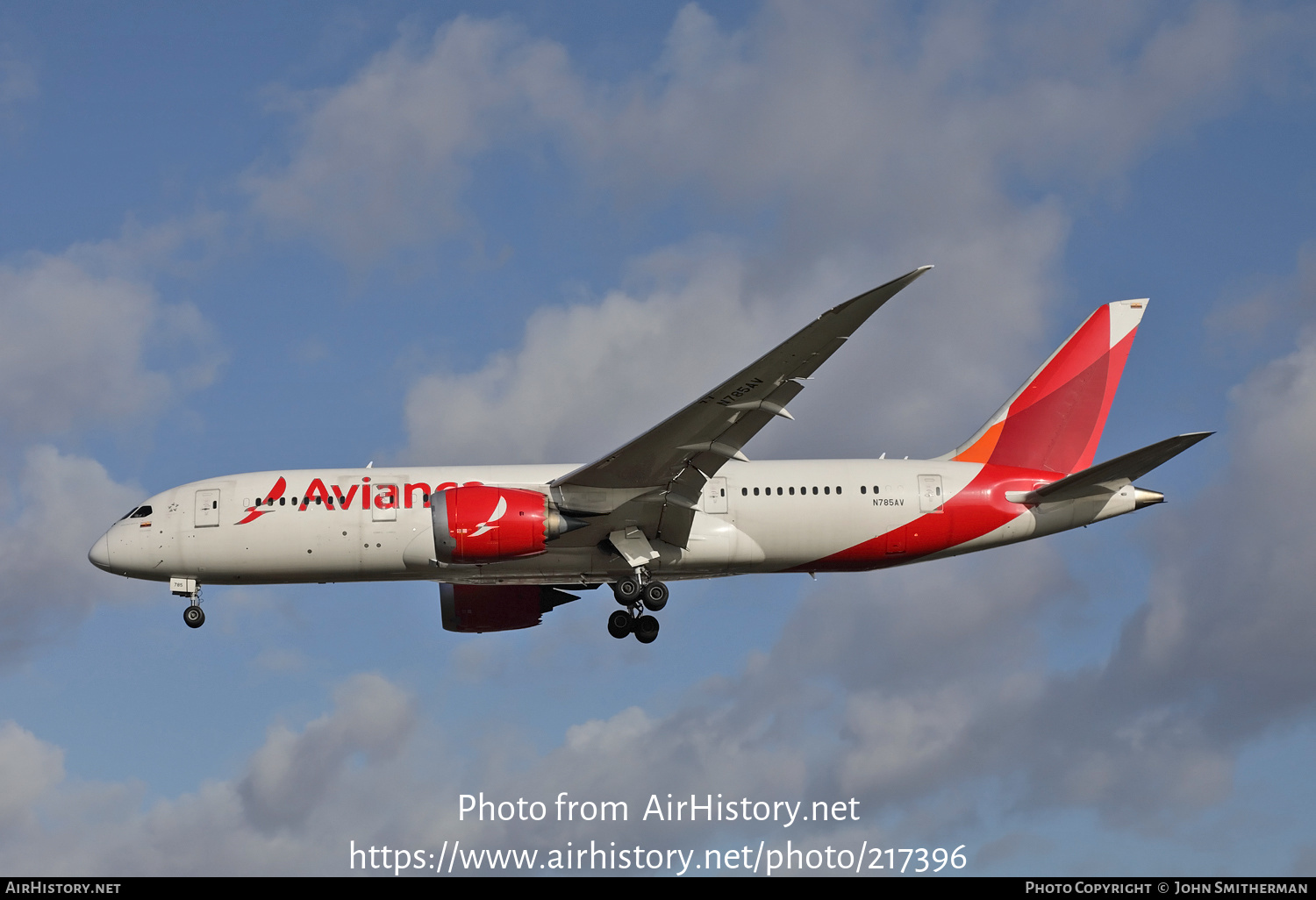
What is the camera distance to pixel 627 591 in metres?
28.3

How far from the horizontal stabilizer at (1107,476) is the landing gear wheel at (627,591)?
8.24 meters

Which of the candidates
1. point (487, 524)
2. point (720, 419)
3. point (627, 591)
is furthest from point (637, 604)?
point (720, 419)

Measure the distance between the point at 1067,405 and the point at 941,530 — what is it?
202 inches

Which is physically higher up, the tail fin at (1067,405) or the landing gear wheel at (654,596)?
the tail fin at (1067,405)

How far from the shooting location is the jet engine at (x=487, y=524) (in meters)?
25.8

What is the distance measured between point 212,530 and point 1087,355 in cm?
2042

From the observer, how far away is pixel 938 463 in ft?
95.7

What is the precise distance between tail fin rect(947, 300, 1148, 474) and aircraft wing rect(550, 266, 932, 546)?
679cm

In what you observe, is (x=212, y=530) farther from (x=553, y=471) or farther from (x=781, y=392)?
(x=781, y=392)

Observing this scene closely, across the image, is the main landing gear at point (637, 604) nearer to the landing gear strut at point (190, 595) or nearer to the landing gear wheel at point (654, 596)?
the landing gear wheel at point (654, 596)

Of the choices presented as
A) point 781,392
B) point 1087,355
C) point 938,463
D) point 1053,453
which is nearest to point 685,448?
point 781,392

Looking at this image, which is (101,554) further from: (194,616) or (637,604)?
(637,604)

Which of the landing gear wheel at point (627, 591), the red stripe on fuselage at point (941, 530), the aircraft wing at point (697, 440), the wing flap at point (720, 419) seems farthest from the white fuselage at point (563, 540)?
the wing flap at point (720, 419)

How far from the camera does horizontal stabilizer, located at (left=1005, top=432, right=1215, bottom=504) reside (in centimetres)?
2541
